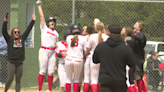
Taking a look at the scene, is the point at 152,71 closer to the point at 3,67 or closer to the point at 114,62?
the point at 3,67

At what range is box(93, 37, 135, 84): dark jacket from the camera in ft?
17.5

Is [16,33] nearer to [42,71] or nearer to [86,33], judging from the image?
[42,71]

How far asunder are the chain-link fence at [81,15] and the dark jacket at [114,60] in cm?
600

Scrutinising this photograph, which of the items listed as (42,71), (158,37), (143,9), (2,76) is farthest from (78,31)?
(158,37)

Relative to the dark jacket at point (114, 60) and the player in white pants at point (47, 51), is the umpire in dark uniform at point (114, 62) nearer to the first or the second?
the dark jacket at point (114, 60)

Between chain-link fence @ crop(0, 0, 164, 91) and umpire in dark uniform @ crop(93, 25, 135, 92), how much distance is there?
600 cm

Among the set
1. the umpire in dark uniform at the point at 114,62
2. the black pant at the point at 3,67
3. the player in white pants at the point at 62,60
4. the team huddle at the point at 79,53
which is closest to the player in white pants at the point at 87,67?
the team huddle at the point at 79,53

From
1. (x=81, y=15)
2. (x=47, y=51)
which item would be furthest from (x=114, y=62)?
(x=81, y=15)

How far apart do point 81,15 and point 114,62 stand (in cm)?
830

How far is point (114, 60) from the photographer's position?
5336 mm

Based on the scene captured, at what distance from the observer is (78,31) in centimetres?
768

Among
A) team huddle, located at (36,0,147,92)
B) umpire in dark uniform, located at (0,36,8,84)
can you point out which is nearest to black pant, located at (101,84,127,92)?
team huddle, located at (36,0,147,92)

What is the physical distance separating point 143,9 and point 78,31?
8122 millimetres

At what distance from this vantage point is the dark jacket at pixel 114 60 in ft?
17.5
